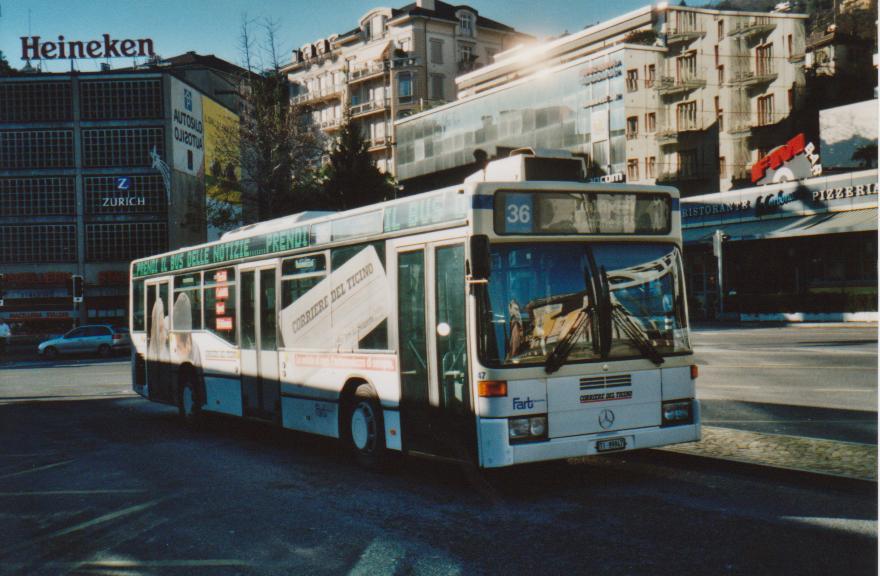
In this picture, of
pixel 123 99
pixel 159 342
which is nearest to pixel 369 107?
pixel 123 99

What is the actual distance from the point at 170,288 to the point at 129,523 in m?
7.71

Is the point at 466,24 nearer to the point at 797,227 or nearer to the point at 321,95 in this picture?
the point at 321,95

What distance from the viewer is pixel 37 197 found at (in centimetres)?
6062

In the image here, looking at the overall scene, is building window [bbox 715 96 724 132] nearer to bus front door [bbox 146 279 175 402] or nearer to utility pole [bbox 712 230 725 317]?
utility pole [bbox 712 230 725 317]

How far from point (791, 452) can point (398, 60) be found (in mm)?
74404

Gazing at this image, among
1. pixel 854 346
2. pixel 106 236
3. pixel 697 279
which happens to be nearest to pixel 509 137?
pixel 697 279

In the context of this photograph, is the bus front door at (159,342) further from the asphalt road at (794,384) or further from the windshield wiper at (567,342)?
the windshield wiper at (567,342)

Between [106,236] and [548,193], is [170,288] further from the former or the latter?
[106,236]

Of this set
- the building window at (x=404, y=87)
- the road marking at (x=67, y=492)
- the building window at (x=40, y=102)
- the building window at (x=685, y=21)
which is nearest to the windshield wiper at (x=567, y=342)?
the road marking at (x=67, y=492)

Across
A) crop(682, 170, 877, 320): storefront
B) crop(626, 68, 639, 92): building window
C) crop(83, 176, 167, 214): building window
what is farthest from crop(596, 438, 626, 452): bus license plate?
crop(83, 176, 167, 214): building window

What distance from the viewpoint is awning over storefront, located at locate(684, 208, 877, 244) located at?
34375 mm

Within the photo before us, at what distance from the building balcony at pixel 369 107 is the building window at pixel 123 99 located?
A: 909 inches

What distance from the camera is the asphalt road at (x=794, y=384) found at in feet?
34.9

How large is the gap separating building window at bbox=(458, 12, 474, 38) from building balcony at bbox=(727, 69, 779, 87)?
34.9 m
